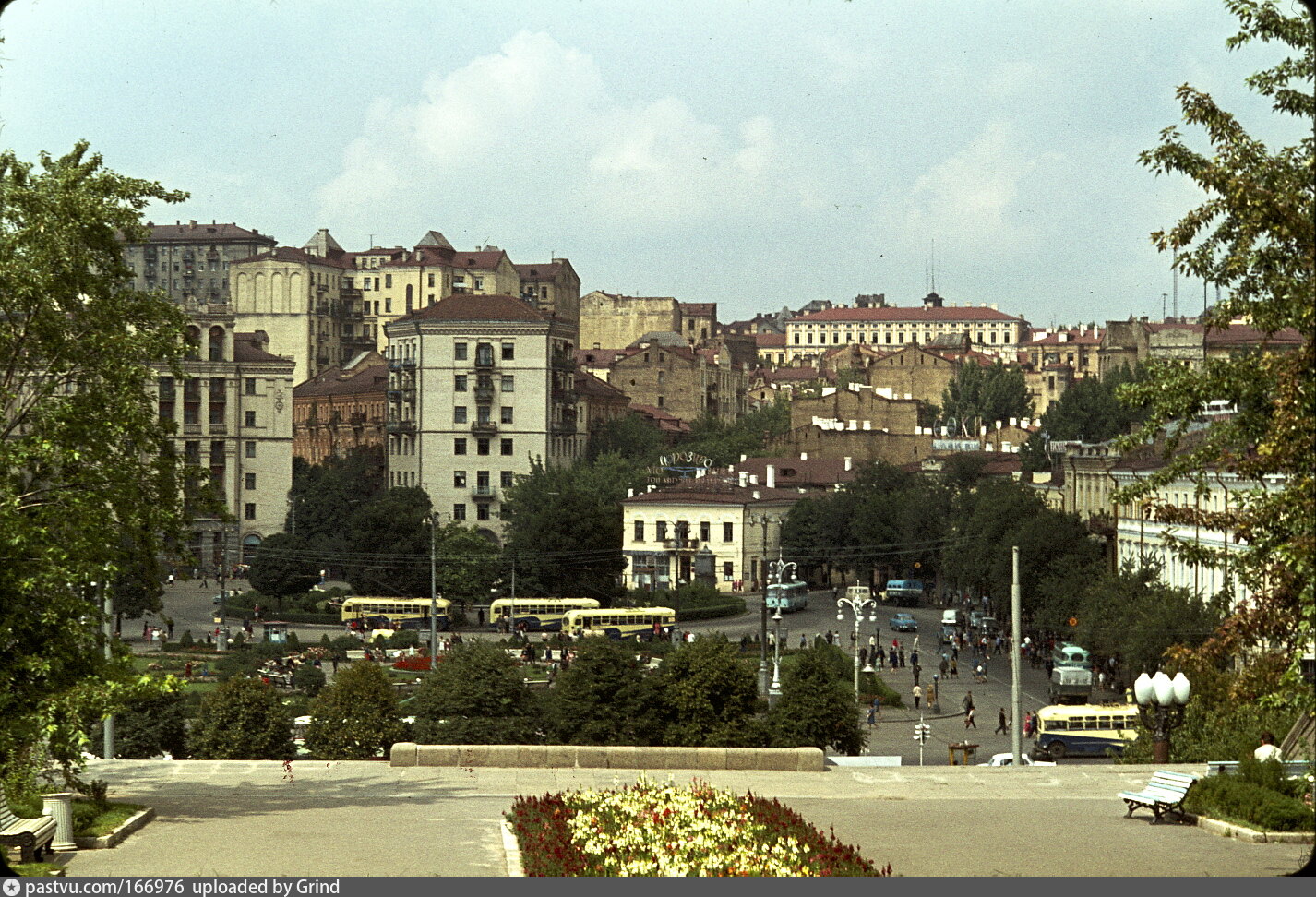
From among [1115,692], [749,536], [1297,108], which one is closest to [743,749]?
[1297,108]

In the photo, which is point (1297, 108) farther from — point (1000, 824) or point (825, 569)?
point (825, 569)

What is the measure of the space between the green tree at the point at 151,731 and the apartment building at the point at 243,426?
72336mm

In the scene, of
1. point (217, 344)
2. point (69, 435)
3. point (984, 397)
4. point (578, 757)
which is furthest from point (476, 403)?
point (69, 435)

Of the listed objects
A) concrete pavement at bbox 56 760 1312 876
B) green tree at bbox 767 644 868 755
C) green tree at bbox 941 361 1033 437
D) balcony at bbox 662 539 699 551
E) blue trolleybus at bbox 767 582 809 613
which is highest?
→ green tree at bbox 941 361 1033 437

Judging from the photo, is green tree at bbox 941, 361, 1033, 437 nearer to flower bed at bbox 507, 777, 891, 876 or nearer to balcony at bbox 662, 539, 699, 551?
balcony at bbox 662, 539, 699, 551

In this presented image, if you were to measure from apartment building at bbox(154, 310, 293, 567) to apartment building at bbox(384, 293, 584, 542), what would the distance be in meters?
8.19

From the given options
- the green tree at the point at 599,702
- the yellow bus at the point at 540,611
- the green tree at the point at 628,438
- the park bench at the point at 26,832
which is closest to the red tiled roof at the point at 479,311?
the green tree at the point at 628,438

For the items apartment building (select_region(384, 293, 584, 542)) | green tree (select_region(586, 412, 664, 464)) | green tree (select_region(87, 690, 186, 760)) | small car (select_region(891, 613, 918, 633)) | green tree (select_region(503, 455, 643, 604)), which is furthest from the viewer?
green tree (select_region(586, 412, 664, 464))

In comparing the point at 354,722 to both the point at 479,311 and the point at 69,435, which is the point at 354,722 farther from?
the point at 479,311

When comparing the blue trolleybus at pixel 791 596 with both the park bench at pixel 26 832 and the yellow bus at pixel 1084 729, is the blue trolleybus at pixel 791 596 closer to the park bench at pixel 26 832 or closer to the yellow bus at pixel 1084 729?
the yellow bus at pixel 1084 729

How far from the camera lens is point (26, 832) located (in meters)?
16.8

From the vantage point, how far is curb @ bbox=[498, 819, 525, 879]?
16.2 metres

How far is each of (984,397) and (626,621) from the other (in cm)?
8943

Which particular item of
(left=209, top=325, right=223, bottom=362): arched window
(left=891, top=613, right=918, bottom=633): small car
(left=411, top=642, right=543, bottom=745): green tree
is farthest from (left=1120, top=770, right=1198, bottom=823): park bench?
(left=209, top=325, right=223, bottom=362): arched window
